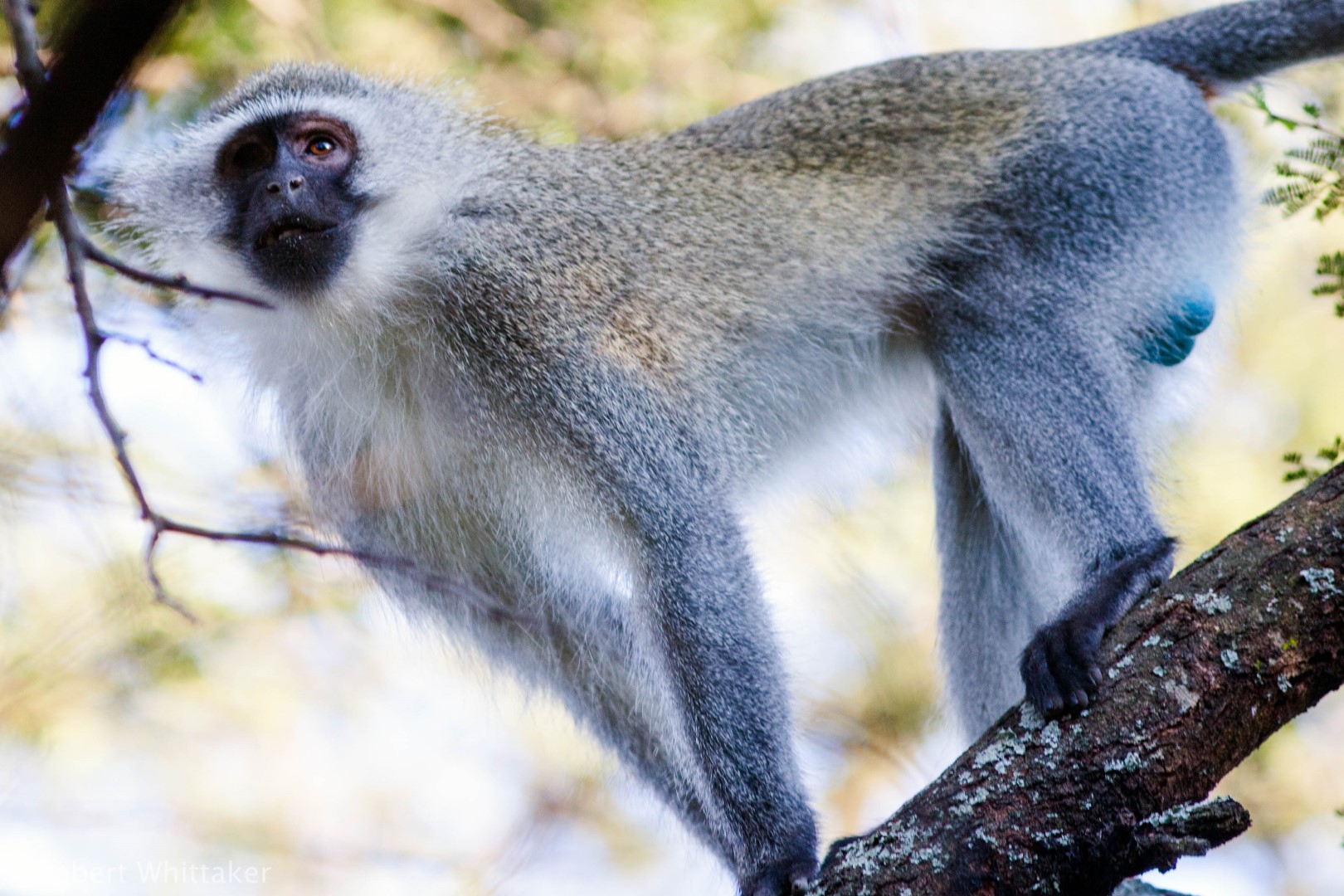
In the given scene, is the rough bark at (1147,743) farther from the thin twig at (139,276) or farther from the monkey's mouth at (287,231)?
the monkey's mouth at (287,231)

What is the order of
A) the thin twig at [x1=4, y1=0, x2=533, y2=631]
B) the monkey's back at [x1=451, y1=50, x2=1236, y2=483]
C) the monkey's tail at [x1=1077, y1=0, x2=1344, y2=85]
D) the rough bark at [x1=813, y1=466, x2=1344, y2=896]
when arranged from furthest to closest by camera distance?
the monkey's tail at [x1=1077, y1=0, x2=1344, y2=85]
the monkey's back at [x1=451, y1=50, x2=1236, y2=483]
the rough bark at [x1=813, y1=466, x2=1344, y2=896]
the thin twig at [x1=4, y1=0, x2=533, y2=631]

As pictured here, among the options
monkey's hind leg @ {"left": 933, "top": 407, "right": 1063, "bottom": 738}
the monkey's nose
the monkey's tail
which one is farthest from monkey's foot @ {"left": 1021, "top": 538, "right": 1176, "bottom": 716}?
the monkey's nose

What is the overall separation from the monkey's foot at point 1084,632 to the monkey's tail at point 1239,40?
6.74 ft

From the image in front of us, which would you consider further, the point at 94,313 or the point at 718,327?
the point at 718,327

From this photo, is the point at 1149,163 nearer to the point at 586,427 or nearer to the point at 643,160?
the point at 643,160

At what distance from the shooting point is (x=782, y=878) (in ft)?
10.4

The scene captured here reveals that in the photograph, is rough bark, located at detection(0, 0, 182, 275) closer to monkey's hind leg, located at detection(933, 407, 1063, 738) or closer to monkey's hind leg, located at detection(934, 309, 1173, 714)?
monkey's hind leg, located at detection(934, 309, 1173, 714)

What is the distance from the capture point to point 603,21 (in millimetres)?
6930

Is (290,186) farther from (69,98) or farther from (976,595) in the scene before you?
(69,98)

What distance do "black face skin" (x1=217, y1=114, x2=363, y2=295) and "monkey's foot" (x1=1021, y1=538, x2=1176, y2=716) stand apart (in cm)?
234

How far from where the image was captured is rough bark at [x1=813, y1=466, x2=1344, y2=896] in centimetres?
263

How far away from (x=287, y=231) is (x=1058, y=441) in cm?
245

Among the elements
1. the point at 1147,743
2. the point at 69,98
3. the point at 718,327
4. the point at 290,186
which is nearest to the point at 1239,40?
the point at 718,327

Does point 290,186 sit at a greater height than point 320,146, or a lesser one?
lesser
